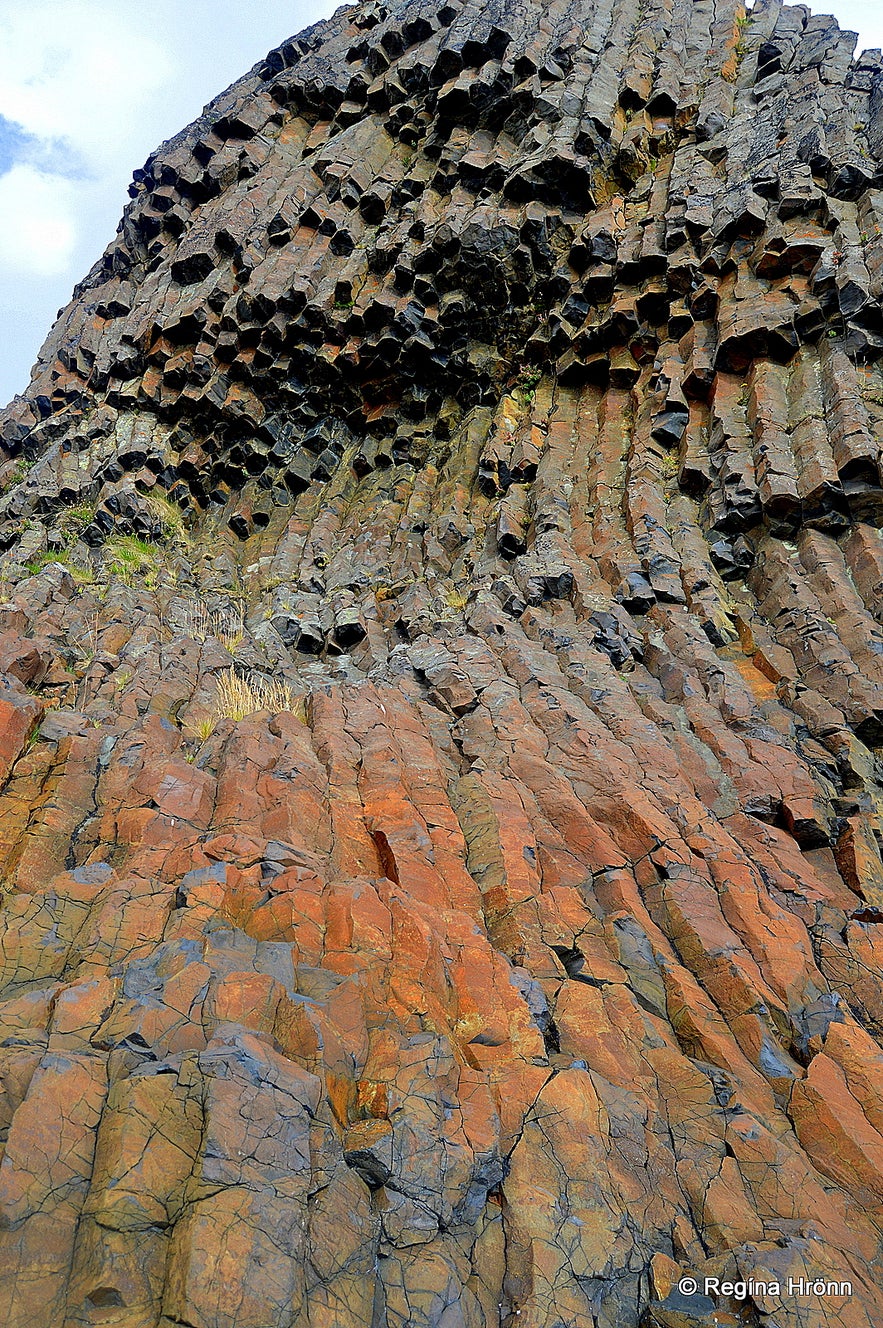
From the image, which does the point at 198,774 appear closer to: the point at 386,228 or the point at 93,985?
the point at 93,985

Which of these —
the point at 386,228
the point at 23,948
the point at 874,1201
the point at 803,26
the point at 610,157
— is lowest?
the point at 23,948

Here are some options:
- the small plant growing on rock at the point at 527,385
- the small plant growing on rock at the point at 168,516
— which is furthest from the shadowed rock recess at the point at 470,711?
the small plant growing on rock at the point at 527,385

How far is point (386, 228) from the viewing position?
75.4 ft

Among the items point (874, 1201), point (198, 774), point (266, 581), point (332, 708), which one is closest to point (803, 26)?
point (266, 581)

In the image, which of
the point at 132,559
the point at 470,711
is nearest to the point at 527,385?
the point at 132,559

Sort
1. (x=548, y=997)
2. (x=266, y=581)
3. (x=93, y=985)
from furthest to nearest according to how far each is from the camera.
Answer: (x=266, y=581) < (x=548, y=997) < (x=93, y=985)

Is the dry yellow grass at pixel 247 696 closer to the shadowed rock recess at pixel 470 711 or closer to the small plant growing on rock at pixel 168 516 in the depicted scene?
the shadowed rock recess at pixel 470 711

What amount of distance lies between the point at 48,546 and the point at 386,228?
13584 millimetres

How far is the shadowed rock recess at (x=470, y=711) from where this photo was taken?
13.0 feet

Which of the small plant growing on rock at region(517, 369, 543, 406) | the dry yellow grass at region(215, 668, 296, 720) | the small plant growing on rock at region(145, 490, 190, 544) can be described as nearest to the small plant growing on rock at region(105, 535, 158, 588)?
the small plant growing on rock at region(145, 490, 190, 544)

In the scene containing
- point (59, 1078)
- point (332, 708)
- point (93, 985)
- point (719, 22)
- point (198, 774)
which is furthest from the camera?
point (719, 22)

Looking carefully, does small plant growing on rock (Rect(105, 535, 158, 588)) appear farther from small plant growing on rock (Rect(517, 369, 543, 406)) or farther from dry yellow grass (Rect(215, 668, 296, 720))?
small plant growing on rock (Rect(517, 369, 543, 406))

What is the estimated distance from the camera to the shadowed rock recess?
13.0 feet

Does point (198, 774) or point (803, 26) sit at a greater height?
point (803, 26)
